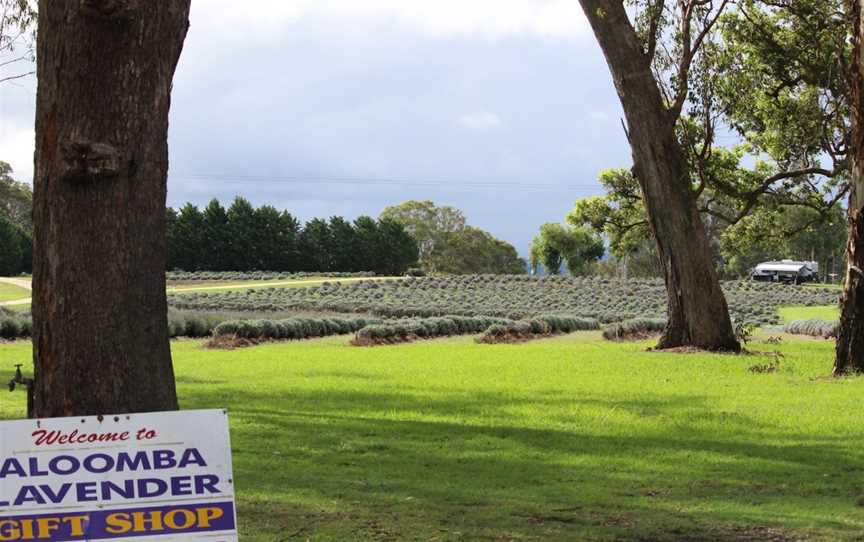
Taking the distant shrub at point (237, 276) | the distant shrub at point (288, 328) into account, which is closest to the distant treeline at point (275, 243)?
the distant shrub at point (237, 276)

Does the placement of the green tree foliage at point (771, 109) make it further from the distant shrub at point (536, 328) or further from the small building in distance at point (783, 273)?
the small building in distance at point (783, 273)

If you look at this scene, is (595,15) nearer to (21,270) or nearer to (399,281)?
(399,281)

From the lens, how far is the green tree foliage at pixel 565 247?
68562 mm

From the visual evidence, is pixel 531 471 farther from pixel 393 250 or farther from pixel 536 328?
pixel 393 250

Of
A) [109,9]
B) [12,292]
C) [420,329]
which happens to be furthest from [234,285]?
[109,9]

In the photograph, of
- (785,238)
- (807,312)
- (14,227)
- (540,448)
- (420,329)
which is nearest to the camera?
(540,448)

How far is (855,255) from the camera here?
51.2 ft

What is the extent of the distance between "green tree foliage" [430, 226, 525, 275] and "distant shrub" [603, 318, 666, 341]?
55989 mm

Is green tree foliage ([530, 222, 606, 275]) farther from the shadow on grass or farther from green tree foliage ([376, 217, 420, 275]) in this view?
the shadow on grass

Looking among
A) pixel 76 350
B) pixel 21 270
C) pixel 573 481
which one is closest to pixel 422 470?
pixel 573 481

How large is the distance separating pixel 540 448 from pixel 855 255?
7.40m

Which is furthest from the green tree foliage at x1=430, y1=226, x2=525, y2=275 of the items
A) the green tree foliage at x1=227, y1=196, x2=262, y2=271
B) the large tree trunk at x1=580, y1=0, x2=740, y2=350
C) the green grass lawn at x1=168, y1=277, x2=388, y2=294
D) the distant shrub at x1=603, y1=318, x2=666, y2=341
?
the large tree trunk at x1=580, y1=0, x2=740, y2=350

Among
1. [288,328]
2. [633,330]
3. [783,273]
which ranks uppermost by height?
[783,273]

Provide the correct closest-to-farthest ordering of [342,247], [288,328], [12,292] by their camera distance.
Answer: [288,328] < [12,292] < [342,247]
